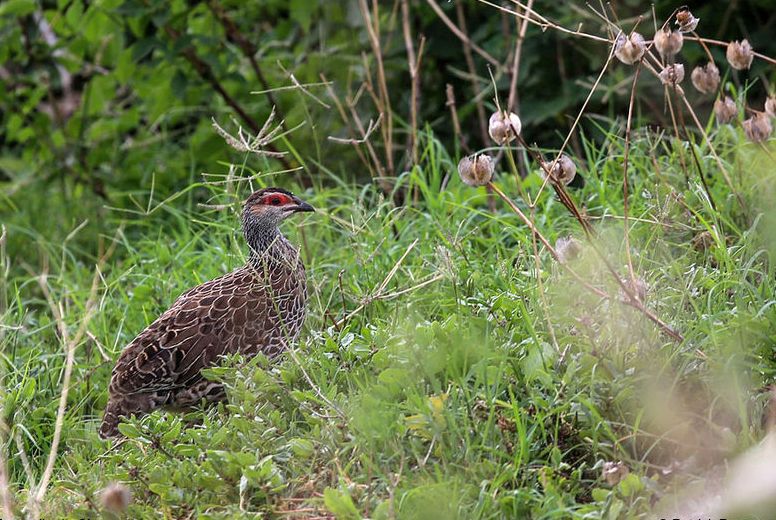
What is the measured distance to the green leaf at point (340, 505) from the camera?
10.9 ft

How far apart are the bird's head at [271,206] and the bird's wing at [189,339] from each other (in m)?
Result: 0.37

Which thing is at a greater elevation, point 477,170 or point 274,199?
point 477,170

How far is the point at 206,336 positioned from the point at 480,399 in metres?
1.47

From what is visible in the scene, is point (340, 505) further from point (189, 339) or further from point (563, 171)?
point (189, 339)

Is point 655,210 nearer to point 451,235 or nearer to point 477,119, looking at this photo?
point 451,235

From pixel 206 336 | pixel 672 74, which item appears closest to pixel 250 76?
pixel 206 336

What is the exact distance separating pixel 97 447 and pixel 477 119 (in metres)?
3.71

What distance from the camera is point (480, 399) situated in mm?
3715

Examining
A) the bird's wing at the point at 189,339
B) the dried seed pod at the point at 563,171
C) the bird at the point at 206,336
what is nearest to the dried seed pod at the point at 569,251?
the dried seed pod at the point at 563,171

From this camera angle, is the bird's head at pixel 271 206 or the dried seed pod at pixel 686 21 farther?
the bird's head at pixel 271 206

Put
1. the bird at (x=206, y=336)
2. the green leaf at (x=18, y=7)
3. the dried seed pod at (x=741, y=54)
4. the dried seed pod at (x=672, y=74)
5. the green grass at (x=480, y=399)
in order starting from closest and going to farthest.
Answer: the green grass at (x=480, y=399), the dried seed pod at (x=672, y=74), the dried seed pod at (x=741, y=54), the bird at (x=206, y=336), the green leaf at (x=18, y=7)

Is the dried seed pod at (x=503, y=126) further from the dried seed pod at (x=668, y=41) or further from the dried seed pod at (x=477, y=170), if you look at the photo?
the dried seed pod at (x=668, y=41)

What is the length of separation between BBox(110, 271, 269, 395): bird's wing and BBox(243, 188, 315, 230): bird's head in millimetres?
374

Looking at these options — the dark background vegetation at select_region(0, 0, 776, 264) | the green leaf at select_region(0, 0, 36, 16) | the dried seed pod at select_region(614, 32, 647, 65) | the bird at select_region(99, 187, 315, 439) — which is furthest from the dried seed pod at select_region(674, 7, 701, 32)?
the green leaf at select_region(0, 0, 36, 16)
